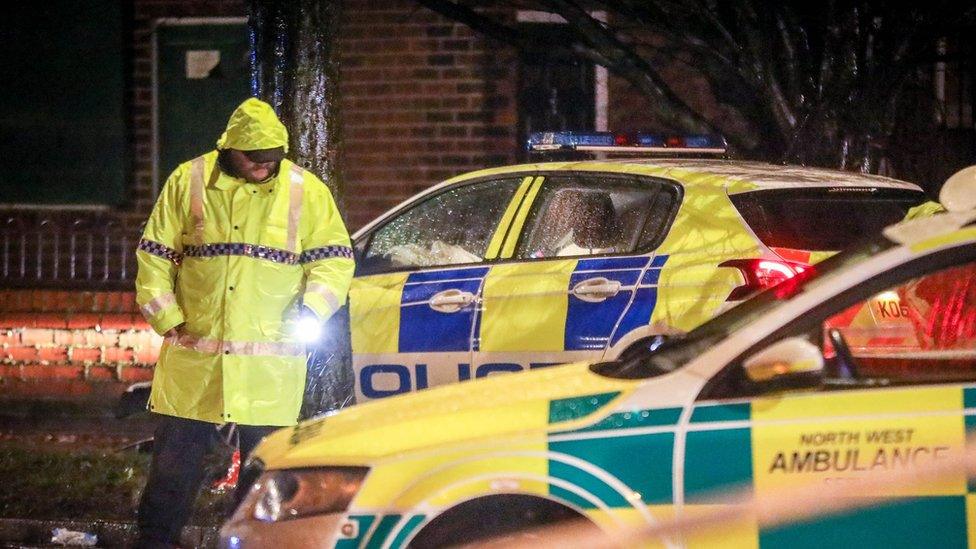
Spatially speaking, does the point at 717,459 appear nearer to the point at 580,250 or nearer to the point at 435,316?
the point at 580,250

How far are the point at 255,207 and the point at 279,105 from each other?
1.44 metres

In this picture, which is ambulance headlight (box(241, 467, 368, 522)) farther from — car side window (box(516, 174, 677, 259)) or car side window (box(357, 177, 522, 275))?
car side window (box(357, 177, 522, 275))

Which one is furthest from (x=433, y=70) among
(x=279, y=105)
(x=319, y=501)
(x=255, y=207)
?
(x=319, y=501)

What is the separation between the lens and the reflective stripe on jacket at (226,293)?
5074mm

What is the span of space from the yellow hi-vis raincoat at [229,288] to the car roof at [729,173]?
5.28 feet

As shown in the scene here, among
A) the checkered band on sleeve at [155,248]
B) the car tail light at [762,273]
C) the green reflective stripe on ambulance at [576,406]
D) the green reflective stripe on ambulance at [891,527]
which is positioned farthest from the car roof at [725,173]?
the green reflective stripe on ambulance at [891,527]

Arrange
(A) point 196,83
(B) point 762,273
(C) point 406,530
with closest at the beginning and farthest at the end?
(C) point 406,530 → (B) point 762,273 → (A) point 196,83

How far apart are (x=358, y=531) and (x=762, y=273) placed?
2308 millimetres

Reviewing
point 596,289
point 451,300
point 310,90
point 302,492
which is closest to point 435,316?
point 451,300

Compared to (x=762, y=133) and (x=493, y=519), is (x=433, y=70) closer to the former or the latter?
(x=762, y=133)

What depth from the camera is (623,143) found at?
21.7 feet

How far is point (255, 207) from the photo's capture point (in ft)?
16.8

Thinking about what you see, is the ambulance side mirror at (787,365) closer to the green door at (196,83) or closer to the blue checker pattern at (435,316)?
the blue checker pattern at (435,316)

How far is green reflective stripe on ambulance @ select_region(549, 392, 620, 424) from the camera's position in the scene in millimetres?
3781
